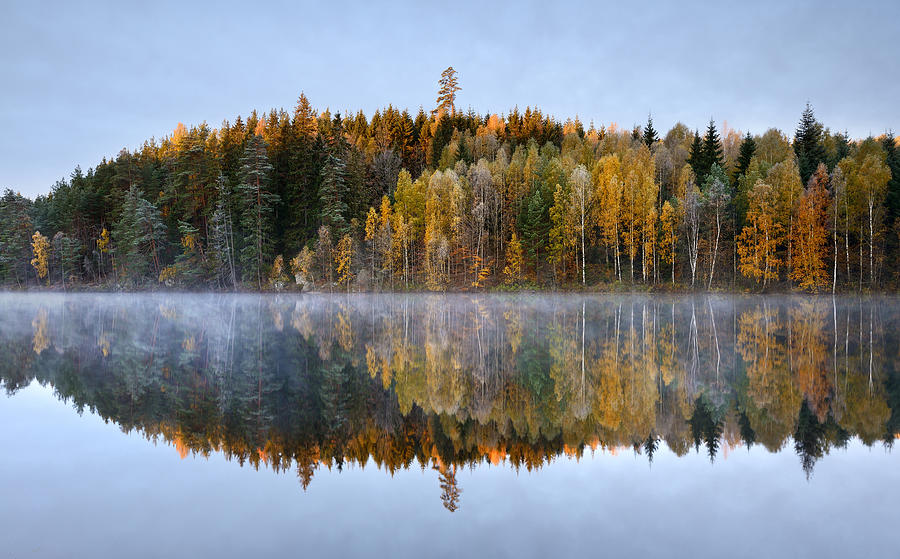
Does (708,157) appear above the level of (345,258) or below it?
above

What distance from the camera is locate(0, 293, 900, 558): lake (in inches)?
204

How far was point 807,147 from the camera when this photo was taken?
6419cm

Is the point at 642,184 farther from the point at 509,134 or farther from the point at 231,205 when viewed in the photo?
the point at 231,205

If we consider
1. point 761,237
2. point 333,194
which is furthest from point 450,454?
point 333,194

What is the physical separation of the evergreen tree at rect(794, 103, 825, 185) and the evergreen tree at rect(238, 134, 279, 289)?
205 ft

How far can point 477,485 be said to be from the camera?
6.32 meters

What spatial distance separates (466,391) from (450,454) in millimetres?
3461

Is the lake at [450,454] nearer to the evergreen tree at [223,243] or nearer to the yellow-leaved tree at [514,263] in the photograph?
the yellow-leaved tree at [514,263]

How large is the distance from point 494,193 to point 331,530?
60.5 meters

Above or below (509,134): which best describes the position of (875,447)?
below

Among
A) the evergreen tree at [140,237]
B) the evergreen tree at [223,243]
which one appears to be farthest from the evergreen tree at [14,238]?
the evergreen tree at [223,243]

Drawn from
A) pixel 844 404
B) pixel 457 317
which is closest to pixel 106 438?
pixel 844 404

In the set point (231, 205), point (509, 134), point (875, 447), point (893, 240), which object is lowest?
point (875, 447)

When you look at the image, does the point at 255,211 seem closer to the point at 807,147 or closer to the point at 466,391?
the point at 466,391
